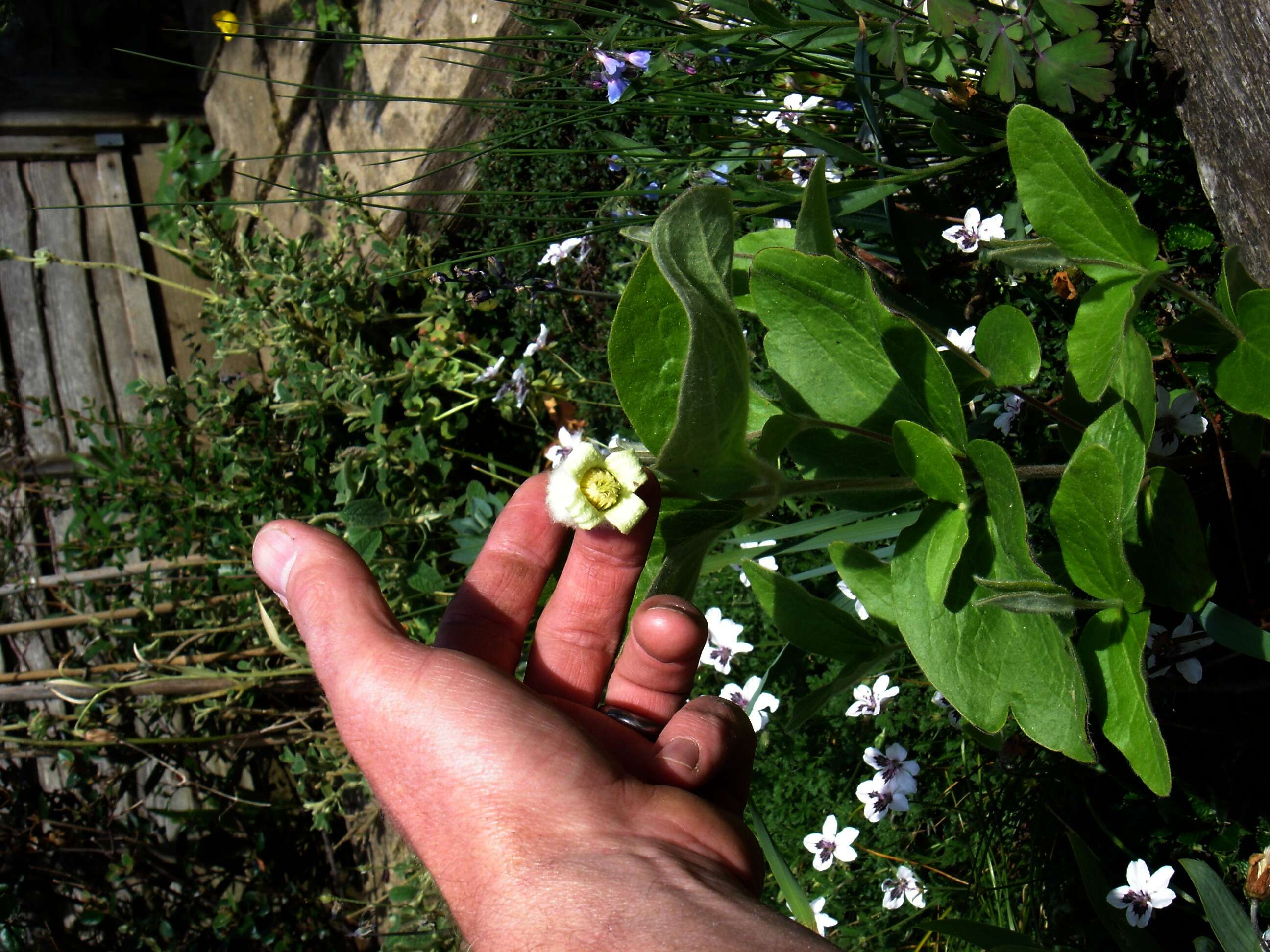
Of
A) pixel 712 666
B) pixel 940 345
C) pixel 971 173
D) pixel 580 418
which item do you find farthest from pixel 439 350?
pixel 940 345

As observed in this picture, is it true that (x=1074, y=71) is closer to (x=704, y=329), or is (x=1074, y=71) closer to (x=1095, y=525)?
(x=1095, y=525)

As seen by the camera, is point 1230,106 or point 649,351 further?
point 1230,106

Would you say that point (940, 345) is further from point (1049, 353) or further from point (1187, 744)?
point (1187, 744)

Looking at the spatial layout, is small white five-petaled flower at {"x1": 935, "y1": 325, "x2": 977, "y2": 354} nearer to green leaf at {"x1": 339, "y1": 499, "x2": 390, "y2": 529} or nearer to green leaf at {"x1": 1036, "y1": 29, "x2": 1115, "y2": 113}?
green leaf at {"x1": 1036, "y1": 29, "x2": 1115, "y2": 113}

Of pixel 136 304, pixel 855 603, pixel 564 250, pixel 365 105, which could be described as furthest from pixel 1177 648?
pixel 136 304

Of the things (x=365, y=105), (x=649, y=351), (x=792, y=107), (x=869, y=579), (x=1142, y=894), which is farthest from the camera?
(x=365, y=105)

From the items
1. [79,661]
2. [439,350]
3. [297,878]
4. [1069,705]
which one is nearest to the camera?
[1069,705]

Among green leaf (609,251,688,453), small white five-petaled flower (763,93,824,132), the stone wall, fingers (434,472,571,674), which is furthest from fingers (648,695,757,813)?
the stone wall
